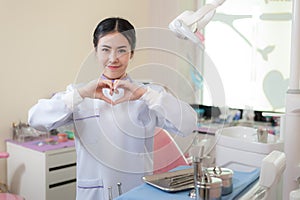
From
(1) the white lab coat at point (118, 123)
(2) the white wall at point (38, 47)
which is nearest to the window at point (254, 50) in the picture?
(2) the white wall at point (38, 47)

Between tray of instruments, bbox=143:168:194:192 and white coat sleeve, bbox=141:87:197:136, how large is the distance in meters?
0.11

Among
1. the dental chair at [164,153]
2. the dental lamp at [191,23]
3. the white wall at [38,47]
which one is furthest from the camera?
the white wall at [38,47]

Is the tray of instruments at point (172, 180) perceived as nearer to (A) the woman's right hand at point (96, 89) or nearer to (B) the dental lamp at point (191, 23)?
(A) the woman's right hand at point (96, 89)

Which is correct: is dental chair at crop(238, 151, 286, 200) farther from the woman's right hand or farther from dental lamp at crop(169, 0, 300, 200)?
the woman's right hand

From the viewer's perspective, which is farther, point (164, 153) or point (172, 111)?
point (164, 153)

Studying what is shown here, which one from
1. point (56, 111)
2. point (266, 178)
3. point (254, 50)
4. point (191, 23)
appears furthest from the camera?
point (254, 50)

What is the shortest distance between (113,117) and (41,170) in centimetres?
110

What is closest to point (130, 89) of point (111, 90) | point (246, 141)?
point (111, 90)

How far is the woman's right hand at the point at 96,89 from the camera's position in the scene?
3.11 ft

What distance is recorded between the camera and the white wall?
2.10 meters

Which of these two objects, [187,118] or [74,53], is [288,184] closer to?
[187,118]

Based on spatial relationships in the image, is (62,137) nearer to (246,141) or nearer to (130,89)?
(246,141)

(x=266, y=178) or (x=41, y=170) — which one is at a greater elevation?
(x=266, y=178)

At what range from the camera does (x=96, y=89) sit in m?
0.96
